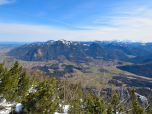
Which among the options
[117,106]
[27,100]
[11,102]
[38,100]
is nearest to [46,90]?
[38,100]

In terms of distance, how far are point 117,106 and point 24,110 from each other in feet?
71.4

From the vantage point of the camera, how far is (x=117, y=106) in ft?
76.7

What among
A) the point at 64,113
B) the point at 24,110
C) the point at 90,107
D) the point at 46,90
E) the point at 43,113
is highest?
the point at 46,90

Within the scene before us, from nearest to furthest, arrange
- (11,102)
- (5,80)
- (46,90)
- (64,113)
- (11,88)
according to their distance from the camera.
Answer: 1. (46,90)
2. (5,80)
3. (11,88)
4. (11,102)
5. (64,113)

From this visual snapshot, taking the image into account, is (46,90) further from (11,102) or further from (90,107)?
(11,102)

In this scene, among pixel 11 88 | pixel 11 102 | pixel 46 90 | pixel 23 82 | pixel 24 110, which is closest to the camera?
pixel 24 110

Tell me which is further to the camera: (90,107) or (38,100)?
(90,107)

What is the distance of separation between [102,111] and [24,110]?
15003mm

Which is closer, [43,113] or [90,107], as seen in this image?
[43,113]

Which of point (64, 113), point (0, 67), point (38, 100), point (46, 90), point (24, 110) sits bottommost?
point (64, 113)

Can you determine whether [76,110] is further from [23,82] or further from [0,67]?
[0,67]

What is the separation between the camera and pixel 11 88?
784 inches

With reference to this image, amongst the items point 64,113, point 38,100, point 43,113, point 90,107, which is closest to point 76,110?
point 90,107

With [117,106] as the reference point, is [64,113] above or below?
below
